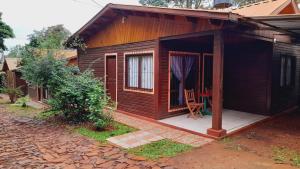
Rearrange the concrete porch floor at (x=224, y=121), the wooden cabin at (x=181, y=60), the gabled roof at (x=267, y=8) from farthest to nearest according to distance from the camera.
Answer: the gabled roof at (x=267, y=8) → the wooden cabin at (x=181, y=60) → the concrete porch floor at (x=224, y=121)

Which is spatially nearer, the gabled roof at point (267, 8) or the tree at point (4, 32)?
the gabled roof at point (267, 8)

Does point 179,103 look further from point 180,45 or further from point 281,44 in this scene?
point 281,44

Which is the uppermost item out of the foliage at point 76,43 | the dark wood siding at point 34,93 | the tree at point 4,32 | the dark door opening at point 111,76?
the tree at point 4,32

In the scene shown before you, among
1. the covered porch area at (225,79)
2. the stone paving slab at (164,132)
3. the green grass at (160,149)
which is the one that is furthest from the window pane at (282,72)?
the green grass at (160,149)

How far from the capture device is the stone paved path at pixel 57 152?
13.7ft

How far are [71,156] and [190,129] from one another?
3.03m

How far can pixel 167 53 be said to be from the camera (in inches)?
287

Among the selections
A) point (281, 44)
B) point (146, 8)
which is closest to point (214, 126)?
point (146, 8)

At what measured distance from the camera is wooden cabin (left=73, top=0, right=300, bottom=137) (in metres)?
6.90

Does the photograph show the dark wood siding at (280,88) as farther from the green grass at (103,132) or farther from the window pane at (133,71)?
the green grass at (103,132)

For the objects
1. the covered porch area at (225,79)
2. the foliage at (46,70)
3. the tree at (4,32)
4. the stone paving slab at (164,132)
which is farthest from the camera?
the tree at (4,32)

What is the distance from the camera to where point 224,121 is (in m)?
6.98

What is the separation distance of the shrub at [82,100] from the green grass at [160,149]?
1.67 meters

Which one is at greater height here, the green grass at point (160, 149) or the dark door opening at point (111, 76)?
the dark door opening at point (111, 76)
